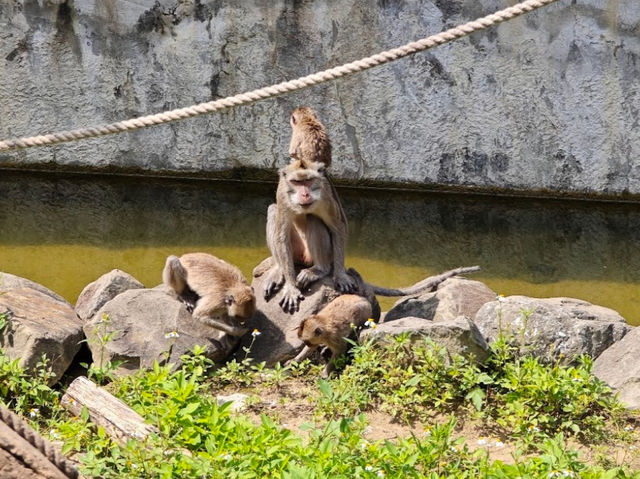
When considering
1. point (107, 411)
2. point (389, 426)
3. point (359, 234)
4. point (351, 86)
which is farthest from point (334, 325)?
point (351, 86)

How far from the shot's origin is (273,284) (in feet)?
23.5

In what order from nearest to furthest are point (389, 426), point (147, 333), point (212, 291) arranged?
point (389, 426)
point (147, 333)
point (212, 291)

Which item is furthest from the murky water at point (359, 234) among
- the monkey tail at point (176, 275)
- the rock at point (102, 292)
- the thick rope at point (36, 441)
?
the thick rope at point (36, 441)

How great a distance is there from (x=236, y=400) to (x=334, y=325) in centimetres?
88

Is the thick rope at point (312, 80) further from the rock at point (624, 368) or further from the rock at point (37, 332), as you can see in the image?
the rock at point (624, 368)

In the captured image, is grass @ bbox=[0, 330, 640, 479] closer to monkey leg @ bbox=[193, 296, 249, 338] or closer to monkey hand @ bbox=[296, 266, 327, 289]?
monkey leg @ bbox=[193, 296, 249, 338]

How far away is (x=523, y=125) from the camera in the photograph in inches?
430

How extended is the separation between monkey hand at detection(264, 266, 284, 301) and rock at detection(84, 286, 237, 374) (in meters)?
0.52

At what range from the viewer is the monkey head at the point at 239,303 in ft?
22.0

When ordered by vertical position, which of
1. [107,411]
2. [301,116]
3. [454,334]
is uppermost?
[301,116]

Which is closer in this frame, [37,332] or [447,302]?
[37,332]

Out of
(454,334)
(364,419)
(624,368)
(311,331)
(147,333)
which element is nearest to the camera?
(364,419)

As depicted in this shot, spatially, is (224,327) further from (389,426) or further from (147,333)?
(389,426)

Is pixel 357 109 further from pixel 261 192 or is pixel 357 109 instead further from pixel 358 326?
pixel 358 326
